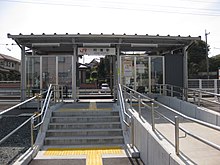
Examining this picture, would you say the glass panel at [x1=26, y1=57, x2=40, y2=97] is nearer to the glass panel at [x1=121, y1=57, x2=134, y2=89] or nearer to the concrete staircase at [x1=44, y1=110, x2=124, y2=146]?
the glass panel at [x1=121, y1=57, x2=134, y2=89]

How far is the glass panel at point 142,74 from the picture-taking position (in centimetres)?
1332

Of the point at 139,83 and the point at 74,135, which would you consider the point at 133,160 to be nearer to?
the point at 74,135

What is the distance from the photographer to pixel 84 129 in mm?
7840

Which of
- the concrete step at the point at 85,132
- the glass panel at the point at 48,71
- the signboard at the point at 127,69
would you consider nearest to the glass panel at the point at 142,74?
the signboard at the point at 127,69

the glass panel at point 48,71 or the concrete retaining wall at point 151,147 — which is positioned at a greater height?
the glass panel at point 48,71

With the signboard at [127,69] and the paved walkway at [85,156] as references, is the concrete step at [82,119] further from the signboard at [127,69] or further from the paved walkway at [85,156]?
the signboard at [127,69]

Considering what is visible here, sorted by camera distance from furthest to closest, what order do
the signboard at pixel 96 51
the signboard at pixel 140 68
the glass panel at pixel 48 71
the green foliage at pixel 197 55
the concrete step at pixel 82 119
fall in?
the green foliage at pixel 197 55
the signboard at pixel 140 68
the glass panel at pixel 48 71
the signboard at pixel 96 51
the concrete step at pixel 82 119

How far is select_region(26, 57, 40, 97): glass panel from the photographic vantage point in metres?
12.9

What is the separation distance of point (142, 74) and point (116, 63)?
58.2 inches

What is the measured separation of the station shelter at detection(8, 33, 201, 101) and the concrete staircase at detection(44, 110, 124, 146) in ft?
12.4

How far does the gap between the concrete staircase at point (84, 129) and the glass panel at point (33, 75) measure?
15.6ft

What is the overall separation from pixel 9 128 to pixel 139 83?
279 inches

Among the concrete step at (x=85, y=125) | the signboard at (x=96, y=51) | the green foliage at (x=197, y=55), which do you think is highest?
the green foliage at (x=197, y=55)

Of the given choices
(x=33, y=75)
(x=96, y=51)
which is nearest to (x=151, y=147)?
(x=96, y=51)
